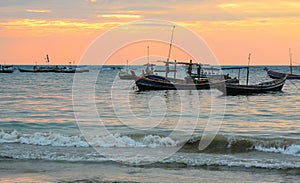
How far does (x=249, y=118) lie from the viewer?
2542cm

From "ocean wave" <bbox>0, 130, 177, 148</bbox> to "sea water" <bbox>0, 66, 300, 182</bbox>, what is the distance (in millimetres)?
35

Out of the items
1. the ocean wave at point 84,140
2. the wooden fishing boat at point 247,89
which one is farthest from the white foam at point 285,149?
the wooden fishing boat at point 247,89

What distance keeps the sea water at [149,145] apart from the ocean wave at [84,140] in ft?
0.11

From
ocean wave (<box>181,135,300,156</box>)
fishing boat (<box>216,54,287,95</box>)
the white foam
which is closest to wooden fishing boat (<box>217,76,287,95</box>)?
fishing boat (<box>216,54,287,95</box>)

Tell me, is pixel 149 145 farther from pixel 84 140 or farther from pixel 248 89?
pixel 248 89

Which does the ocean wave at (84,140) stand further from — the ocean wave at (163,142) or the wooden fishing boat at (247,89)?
→ the wooden fishing boat at (247,89)

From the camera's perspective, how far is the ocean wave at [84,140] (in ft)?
55.5

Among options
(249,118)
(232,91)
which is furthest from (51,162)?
(232,91)

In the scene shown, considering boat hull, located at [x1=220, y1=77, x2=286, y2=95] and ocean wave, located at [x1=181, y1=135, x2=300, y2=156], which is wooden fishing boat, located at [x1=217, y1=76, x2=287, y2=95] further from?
ocean wave, located at [x1=181, y1=135, x2=300, y2=156]

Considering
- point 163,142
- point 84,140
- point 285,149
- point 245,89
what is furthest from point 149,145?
point 245,89

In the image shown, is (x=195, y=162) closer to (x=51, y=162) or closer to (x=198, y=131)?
(x=51, y=162)

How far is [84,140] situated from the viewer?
17.6 meters

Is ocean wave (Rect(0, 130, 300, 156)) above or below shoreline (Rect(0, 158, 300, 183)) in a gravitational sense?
above

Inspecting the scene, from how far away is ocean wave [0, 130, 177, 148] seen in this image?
16922mm
